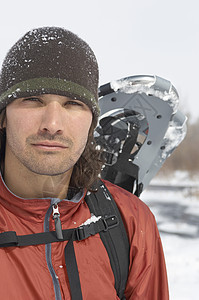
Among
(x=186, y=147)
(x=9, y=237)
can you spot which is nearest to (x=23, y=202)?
(x=9, y=237)

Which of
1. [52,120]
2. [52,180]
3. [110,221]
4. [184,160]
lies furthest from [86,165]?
[184,160]

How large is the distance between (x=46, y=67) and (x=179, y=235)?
6.08 m

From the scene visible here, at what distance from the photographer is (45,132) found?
4.56 ft

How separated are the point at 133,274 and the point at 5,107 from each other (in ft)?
3.38

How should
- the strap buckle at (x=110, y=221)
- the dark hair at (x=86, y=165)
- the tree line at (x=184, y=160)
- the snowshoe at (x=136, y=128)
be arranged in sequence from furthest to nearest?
1. the tree line at (x=184, y=160)
2. the snowshoe at (x=136, y=128)
3. the dark hair at (x=86, y=165)
4. the strap buckle at (x=110, y=221)

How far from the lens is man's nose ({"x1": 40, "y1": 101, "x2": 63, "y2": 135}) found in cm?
137

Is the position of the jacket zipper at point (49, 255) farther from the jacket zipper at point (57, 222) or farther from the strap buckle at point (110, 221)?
the strap buckle at point (110, 221)

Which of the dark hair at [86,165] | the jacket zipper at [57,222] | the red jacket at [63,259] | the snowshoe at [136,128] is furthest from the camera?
the snowshoe at [136,128]

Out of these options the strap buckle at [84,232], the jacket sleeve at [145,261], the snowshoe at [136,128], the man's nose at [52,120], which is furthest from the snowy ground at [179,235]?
the man's nose at [52,120]

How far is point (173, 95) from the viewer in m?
2.00

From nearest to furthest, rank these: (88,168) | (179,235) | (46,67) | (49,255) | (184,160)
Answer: (49,255)
(46,67)
(88,168)
(179,235)
(184,160)

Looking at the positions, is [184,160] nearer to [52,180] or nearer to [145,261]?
[145,261]

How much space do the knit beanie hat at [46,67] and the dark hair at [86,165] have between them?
0.60 ft

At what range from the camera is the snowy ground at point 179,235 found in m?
4.45
